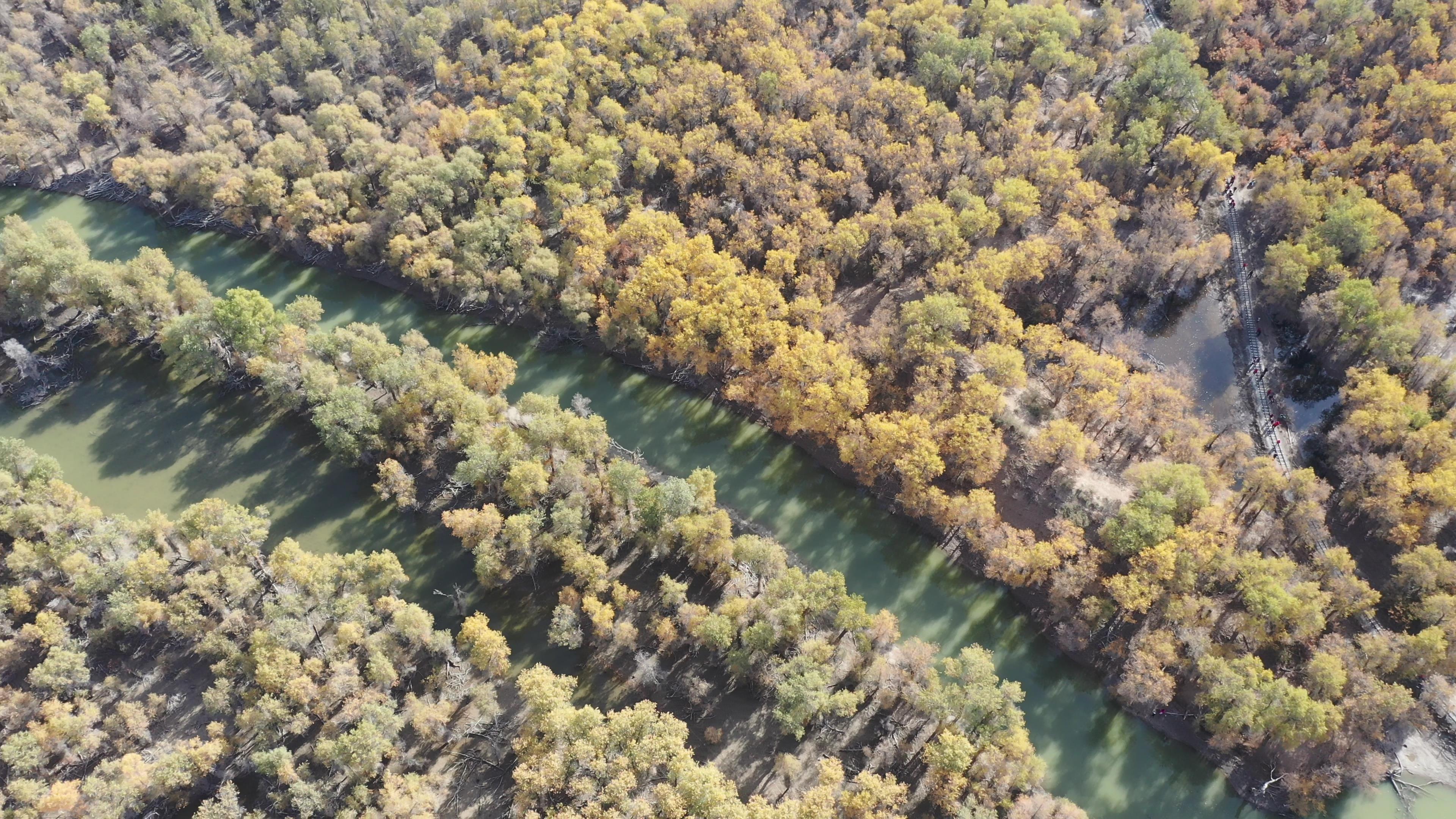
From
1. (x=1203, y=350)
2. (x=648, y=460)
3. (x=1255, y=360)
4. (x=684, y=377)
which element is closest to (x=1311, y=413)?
(x=1255, y=360)

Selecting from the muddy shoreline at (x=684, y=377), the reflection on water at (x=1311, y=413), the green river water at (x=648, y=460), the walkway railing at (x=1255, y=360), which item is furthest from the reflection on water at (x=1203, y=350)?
the green river water at (x=648, y=460)

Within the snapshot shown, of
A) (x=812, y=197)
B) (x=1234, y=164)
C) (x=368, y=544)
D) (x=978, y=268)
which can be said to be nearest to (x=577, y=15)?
(x=812, y=197)

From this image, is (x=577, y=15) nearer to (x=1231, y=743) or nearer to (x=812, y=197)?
(x=812, y=197)

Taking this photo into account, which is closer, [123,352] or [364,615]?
[364,615]

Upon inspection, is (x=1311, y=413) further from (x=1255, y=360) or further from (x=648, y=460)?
(x=648, y=460)

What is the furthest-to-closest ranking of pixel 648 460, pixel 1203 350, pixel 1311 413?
pixel 1203 350 → pixel 1311 413 → pixel 648 460

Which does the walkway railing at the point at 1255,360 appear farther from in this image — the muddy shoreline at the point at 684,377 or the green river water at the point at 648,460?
the green river water at the point at 648,460
